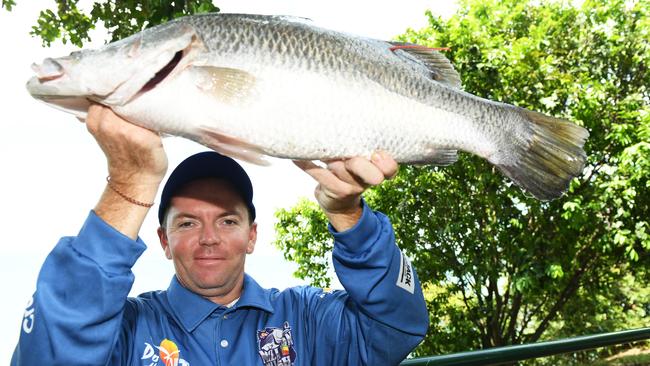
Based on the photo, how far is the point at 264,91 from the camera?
5.29 feet

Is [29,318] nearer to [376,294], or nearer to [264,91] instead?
[264,91]

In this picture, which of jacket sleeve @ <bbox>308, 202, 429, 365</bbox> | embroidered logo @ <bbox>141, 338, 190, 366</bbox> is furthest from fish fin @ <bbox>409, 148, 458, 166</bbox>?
embroidered logo @ <bbox>141, 338, 190, 366</bbox>

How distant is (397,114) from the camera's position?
177 cm

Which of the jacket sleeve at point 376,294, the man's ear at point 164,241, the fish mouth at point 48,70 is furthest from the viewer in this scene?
the man's ear at point 164,241

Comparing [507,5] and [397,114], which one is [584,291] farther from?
[397,114]

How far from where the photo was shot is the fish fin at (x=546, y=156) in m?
1.91


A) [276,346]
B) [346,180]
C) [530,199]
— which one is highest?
[346,180]

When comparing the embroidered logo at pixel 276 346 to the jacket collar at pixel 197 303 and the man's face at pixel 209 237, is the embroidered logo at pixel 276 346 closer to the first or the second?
the jacket collar at pixel 197 303

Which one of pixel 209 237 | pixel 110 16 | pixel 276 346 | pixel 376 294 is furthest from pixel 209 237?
pixel 110 16

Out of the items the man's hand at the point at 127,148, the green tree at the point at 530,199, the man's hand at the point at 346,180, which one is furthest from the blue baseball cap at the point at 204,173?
the green tree at the point at 530,199

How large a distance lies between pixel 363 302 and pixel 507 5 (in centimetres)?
1227

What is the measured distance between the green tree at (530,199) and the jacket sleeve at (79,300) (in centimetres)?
963

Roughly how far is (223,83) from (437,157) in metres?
0.64

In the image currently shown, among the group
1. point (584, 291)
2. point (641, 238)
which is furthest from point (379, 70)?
point (584, 291)
